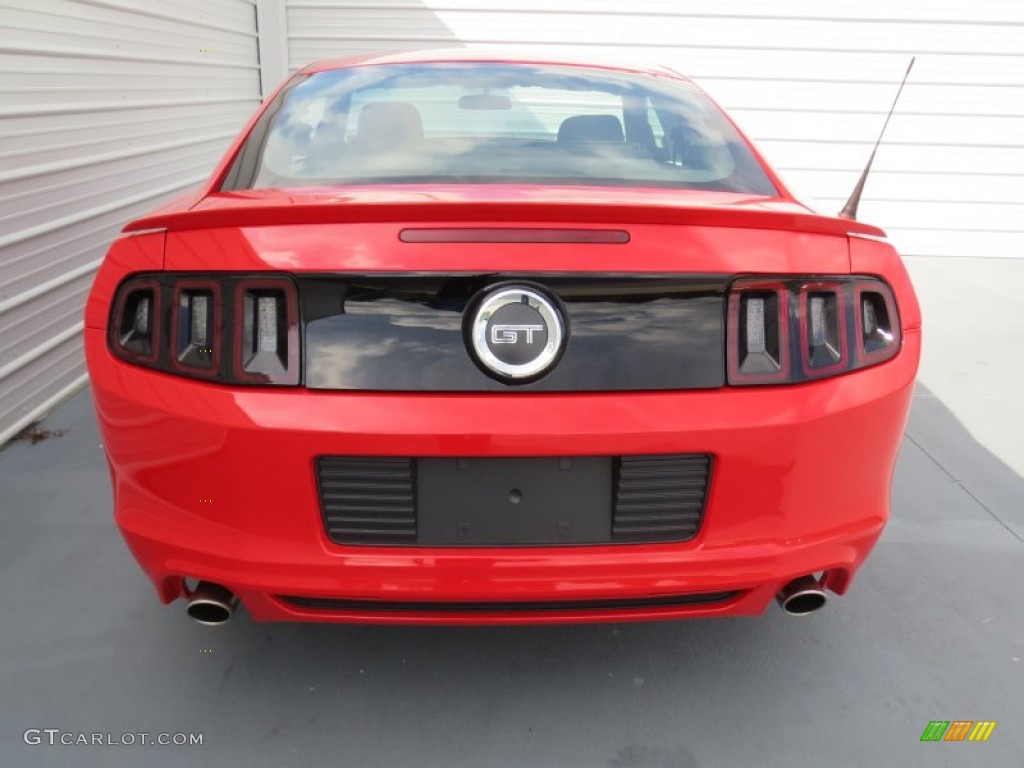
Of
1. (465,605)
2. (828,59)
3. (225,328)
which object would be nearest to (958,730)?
(465,605)

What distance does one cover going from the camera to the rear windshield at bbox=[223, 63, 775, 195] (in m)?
2.15

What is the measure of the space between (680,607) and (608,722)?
411 millimetres

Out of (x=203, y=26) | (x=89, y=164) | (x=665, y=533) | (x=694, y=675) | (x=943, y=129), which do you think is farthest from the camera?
(x=943, y=129)

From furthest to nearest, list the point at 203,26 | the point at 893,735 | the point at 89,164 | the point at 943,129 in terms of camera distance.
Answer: the point at 943,129
the point at 203,26
the point at 89,164
the point at 893,735

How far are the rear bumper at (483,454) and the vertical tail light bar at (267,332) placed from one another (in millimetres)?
40

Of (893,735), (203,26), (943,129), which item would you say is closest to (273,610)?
(893,735)

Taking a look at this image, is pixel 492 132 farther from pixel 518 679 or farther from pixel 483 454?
pixel 518 679

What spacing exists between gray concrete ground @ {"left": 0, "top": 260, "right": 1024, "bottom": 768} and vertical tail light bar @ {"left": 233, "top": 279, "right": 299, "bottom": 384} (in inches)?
35.0

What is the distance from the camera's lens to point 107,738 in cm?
196

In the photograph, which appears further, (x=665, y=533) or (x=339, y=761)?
(x=339, y=761)

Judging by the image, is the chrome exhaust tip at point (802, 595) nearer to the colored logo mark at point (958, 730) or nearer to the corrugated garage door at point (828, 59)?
the colored logo mark at point (958, 730)

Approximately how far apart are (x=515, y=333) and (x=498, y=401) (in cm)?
13

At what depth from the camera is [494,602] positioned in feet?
5.67

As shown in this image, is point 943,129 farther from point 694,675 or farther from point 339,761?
point 339,761
